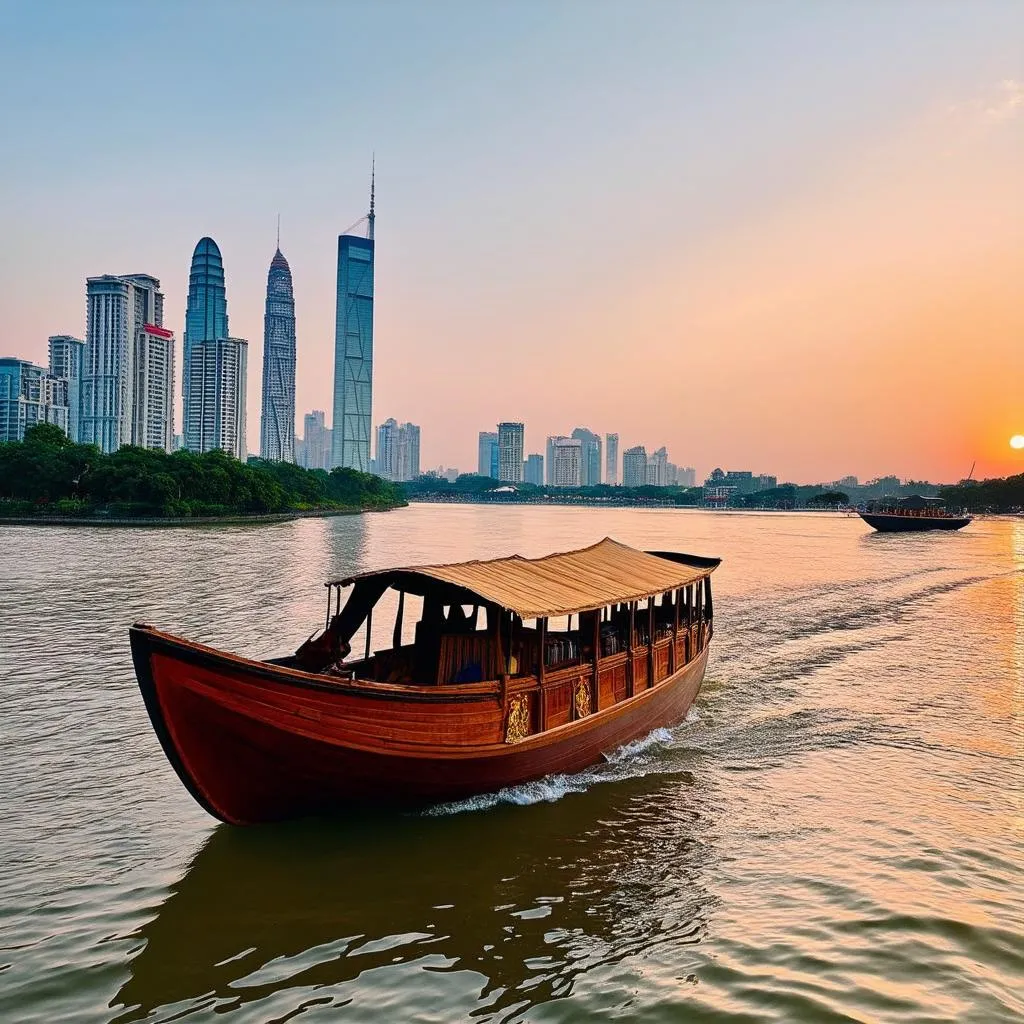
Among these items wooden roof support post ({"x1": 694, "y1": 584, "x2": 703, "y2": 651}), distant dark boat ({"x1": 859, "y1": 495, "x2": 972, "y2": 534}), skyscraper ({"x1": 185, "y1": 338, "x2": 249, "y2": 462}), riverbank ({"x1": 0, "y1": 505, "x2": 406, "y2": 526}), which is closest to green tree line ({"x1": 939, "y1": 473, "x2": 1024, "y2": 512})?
distant dark boat ({"x1": 859, "y1": 495, "x2": 972, "y2": 534})

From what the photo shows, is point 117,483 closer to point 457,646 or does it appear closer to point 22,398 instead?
point 457,646

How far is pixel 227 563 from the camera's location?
3628 cm

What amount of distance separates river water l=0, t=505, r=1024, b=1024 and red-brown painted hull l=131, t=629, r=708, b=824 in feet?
1.74

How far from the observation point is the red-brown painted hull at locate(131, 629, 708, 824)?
7.32 meters

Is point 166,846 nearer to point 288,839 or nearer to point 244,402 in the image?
point 288,839

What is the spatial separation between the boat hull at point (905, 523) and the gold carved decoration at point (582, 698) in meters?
78.9

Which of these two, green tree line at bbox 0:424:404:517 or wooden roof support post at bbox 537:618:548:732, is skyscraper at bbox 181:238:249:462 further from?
wooden roof support post at bbox 537:618:548:732

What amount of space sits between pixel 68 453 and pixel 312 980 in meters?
65.0

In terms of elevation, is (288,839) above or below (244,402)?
below

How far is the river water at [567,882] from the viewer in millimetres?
6145

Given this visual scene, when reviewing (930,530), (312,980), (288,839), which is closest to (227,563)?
(288,839)

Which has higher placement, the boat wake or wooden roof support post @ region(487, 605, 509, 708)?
wooden roof support post @ region(487, 605, 509, 708)

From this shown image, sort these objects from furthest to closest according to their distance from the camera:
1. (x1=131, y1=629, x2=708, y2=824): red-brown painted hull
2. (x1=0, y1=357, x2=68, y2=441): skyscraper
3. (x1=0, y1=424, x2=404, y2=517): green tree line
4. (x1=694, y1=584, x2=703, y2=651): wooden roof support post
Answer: (x1=0, y1=357, x2=68, y2=441): skyscraper → (x1=0, y1=424, x2=404, y2=517): green tree line → (x1=694, y1=584, x2=703, y2=651): wooden roof support post → (x1=131, y1=629, x2=708, y2=824): red-brown painted hull

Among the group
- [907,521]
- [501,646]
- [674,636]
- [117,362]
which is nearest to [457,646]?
[501,646]
